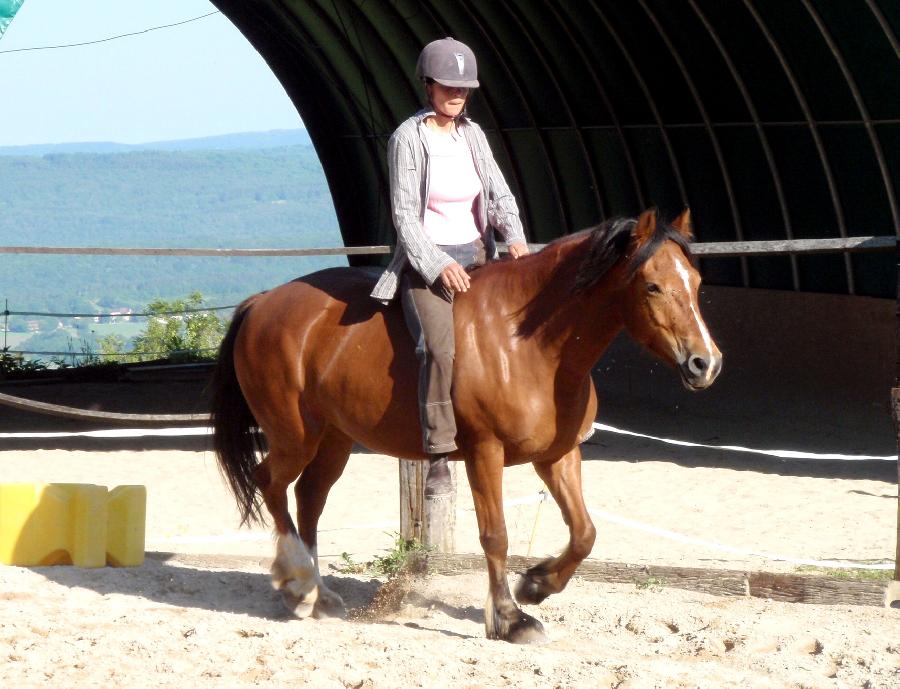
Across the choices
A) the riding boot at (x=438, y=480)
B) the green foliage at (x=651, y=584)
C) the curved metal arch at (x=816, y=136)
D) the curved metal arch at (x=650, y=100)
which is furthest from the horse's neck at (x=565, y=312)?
the curved metal arch at (x=650, y=100)

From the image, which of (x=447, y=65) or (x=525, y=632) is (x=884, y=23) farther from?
(x=525, y=632)

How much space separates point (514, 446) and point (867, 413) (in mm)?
8362

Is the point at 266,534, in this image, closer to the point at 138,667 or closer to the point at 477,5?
the point at 138,667

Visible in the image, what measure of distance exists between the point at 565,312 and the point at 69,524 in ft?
9.12

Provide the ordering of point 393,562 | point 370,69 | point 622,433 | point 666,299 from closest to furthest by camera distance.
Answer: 1. point 666,299
2. point 393,562
3. point 622,433
4. point 370,69

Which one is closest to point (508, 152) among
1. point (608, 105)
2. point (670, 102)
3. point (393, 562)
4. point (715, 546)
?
point (608, 105)

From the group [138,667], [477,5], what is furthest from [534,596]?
[477,5]

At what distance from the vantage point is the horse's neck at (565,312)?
15.8 ft

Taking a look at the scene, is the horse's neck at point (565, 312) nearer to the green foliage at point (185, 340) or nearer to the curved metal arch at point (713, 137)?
the curved metal arch at point (713, 137)

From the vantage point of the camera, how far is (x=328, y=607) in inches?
221

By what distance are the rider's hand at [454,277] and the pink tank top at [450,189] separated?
25 centimetres

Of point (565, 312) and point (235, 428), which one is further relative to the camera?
point (235, 428)

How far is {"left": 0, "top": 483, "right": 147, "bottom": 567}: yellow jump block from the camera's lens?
241 inches

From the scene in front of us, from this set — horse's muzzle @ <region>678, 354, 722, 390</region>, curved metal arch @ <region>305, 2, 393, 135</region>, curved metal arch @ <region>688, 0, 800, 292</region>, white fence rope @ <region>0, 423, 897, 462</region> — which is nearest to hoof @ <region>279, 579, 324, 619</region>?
horse's muzzle @ <region>678, 354, 722, 390</region>
